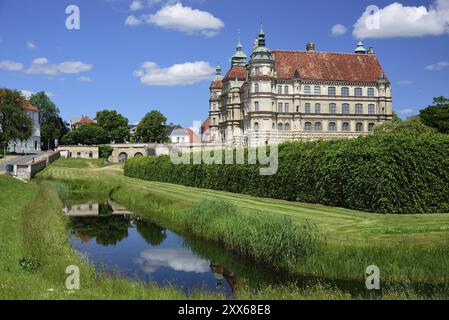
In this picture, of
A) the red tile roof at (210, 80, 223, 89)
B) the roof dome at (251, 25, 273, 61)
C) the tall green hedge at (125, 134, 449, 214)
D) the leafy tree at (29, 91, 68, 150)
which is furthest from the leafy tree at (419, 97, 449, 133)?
the leafy tree at (29, 91, 68, 150)

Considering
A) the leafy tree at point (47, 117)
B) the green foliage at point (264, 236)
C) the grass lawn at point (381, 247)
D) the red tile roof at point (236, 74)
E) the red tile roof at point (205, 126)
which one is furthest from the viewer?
the red tile roof at point (205, 126)

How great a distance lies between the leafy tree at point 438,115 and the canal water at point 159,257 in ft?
217

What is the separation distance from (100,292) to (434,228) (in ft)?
37.9

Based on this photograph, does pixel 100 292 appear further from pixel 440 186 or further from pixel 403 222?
pixel 440 186

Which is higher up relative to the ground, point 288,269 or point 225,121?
point 225,121

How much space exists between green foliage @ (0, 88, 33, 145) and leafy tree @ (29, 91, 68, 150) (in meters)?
42.6

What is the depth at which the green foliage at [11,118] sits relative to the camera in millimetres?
91062

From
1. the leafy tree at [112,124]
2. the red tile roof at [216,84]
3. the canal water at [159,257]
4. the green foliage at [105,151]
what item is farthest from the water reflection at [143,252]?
the leafy tree at [112,124]

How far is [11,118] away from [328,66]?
191ft

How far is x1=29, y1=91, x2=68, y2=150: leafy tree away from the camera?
13596 centimetres

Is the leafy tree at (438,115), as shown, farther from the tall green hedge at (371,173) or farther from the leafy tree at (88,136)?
the leafy tree at (88,136)

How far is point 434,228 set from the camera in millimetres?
17641
